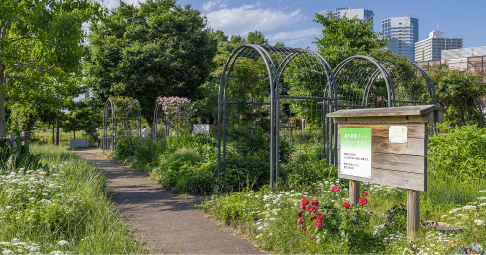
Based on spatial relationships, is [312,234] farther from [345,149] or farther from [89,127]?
[89,127]

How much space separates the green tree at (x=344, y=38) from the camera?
14.9m

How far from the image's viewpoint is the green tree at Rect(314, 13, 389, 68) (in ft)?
48.8

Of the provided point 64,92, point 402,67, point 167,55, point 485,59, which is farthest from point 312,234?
point 485,59

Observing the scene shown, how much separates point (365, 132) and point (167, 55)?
1912 centimetres

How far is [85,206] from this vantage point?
13.9 ft

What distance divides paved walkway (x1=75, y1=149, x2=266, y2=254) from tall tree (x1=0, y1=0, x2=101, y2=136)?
4.13 meters

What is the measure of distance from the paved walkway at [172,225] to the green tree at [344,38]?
11.2m

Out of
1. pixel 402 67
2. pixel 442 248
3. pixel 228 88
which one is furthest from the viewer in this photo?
pixel 402 67

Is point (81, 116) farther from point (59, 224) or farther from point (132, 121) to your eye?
point (59, 224)

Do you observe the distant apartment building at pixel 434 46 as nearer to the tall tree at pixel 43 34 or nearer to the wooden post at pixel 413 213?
the tall tree at pixel 43 34

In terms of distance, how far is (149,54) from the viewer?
800 inches

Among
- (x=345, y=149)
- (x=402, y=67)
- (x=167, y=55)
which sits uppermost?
(x=167, y=55)

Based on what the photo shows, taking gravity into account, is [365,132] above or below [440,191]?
above

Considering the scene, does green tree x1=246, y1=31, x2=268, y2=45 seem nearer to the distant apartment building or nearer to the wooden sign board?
the wooden sign board
